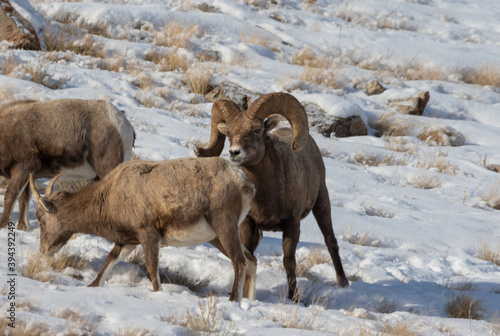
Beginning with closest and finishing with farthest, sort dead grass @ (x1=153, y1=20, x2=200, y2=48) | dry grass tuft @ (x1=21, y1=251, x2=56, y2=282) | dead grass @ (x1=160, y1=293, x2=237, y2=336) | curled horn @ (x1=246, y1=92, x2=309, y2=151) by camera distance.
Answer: dead grass @ (x1=160, y1=293, x2=237, y2=336) → dry grass tuft @ (x1=21, y1=251, x2=56, y2=282) → curled horn @ (x1=246, y1=92, x2=309, y2=151) → dead grass @ (x1=153, y1=20, x2=200, y2=48)

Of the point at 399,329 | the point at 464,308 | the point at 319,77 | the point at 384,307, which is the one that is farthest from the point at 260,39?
the point at 399,329

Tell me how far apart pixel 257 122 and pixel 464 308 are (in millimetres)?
3205

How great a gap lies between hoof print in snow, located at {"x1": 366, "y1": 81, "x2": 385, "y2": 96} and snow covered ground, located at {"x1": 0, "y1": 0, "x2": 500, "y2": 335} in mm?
262

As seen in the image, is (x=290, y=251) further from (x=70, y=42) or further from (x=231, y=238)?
(x=70, y=42)

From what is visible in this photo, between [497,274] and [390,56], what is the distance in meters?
13.0

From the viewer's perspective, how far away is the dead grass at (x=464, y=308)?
22.7ft

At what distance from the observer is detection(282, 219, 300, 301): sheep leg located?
6648 millimetres

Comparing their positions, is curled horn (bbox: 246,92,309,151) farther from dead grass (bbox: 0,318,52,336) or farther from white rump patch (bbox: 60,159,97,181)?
dead grass (bbox: 0,318,52,336)

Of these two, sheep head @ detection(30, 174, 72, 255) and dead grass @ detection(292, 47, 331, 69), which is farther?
dead grass @ detection(292, 47, 331, 69)

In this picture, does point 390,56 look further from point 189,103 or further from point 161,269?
point 161,269

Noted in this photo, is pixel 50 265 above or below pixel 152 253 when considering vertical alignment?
below

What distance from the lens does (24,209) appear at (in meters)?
7.34

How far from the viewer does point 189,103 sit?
14.4 m

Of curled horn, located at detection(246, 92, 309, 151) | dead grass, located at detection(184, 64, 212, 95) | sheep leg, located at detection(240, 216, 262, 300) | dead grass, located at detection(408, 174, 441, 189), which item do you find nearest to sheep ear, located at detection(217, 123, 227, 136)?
curled horn, located at detection(246, 92, 309, 151)
